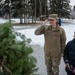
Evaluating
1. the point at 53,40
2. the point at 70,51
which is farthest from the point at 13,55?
the point at 53,40

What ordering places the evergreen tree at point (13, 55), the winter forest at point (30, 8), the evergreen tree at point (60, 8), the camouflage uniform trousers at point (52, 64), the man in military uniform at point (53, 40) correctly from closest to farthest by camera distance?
1. the evergreen tree at point (13, 55)
2. the man in military uniform at point (53, 40)
3. the camouflage uniform trousers at point (52, 64)
4. the winter forest at point (30, 8)
5. the evergreen tree at point (60, 8)

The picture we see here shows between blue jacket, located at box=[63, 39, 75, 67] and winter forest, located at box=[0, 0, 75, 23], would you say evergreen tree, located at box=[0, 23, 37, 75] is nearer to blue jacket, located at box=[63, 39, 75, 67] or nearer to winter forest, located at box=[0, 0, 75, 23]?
blue jacket, located at box=[63, 39, 75, 67]

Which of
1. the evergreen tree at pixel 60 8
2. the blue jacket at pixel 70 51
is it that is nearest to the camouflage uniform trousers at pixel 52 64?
the blue jacket at pixel 70 51

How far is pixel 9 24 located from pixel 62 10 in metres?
61.9

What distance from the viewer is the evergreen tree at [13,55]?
89.6 inches

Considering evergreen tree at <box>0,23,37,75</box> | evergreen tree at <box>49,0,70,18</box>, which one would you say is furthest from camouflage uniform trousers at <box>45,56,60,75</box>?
evergreen tree at <box>49,0,70,18</box>

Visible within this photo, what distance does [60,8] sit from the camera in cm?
6469

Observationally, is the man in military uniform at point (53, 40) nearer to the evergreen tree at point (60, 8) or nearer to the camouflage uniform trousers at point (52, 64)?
the camouflage uniform trousers at point (52, 64)

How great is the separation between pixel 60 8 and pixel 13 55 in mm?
63130

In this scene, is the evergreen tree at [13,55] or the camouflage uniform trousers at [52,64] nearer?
the evergreen tree at [13,55]

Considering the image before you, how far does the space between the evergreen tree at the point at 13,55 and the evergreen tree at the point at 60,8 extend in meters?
61.5

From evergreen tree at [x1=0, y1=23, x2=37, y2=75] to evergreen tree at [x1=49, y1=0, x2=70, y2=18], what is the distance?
61.5m

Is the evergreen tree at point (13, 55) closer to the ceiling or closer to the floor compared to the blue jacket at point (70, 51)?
closer to the ceiling

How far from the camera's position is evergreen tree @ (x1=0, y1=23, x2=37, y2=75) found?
7.47ft
